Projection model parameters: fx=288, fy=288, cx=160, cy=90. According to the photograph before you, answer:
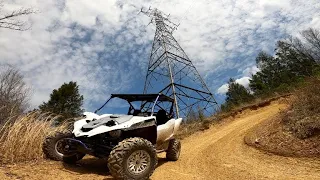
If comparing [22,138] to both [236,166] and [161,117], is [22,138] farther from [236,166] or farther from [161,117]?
[236,166]

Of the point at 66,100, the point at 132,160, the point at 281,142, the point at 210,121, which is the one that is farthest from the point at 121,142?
the point at 66,100

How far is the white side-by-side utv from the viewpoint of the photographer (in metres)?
5.35

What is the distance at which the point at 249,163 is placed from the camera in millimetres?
7676

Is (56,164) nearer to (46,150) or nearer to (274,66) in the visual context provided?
(46,150)

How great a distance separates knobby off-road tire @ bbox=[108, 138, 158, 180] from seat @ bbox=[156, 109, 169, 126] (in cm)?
236

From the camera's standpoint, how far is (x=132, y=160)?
5504 millimetres

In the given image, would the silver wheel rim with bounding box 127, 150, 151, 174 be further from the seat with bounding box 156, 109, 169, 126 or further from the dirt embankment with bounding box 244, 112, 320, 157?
the dirt embankment with bounding box 244, 112, 320, 157

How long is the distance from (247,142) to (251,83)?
154 ft

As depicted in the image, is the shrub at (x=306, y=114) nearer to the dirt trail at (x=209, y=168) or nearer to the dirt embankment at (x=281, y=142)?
the dirt embankment at (x=281, y=142)

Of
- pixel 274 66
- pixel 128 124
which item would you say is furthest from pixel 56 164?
pixel 274 66

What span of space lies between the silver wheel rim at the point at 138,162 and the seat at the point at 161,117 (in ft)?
8.02

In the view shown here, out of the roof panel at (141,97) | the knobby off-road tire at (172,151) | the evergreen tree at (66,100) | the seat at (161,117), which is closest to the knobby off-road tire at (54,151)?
the roof panel at (141,97)

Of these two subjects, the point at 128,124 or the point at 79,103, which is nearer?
the point at 128,124

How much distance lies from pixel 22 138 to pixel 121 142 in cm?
312
